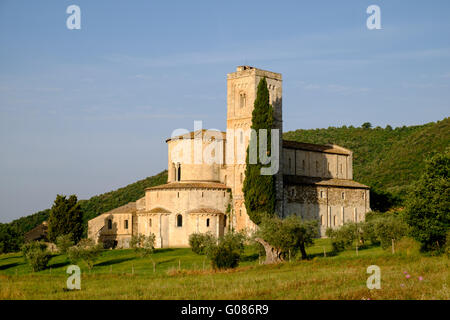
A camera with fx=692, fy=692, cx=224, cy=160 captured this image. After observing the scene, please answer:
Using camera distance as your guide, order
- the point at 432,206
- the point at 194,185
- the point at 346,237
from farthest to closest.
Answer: the point at 194,185 → the point at 346,237 → the point at 432,206

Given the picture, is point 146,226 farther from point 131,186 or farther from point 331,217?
point 131,186

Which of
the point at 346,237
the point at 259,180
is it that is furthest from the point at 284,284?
the point at 259,180

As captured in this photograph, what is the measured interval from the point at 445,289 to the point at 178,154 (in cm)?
4545

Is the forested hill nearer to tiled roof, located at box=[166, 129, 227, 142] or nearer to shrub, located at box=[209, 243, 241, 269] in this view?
tiled roof, located at box=[166, 129, 227, 142]

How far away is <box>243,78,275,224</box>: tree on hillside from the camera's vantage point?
56969mm

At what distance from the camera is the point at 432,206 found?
3659 cm

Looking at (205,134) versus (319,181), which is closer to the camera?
(205,134)

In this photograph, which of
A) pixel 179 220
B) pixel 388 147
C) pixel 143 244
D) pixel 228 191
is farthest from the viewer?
pixel 388 147

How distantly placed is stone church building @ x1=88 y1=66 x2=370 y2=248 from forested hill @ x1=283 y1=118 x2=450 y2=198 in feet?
41.4

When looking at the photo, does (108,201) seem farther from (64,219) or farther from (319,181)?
(319,181)

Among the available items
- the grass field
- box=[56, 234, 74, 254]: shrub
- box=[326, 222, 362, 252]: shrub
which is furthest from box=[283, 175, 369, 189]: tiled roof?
the grass field

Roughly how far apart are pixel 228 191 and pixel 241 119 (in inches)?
258

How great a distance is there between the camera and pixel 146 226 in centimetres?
6219
